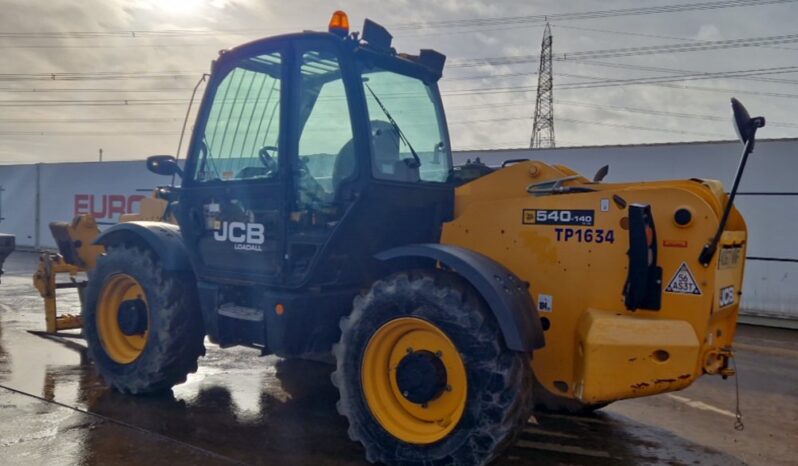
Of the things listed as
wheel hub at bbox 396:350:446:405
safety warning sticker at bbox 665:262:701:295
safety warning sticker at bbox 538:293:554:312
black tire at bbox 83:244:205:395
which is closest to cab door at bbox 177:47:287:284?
black tire at bbox 83:244:205:395

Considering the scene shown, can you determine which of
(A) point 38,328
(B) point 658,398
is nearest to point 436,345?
(B) point 658,398

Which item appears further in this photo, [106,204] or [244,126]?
[106,204]

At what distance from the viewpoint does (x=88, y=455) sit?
4.05 meters

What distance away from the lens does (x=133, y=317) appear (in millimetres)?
5387

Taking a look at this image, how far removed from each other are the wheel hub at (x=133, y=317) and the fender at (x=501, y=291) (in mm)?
2617

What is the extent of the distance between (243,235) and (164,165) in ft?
3.20

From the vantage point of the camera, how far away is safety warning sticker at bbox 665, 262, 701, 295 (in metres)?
3.62

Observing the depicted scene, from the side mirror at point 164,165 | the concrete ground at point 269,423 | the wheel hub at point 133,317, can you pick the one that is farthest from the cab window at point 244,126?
the concrete ground at point 269,423

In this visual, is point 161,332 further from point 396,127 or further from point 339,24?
point 339,24

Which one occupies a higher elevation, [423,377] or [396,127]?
[396,127]

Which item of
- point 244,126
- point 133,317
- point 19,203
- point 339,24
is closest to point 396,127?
point 339,24

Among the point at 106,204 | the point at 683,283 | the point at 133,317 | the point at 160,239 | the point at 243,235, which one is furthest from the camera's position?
the point at 106,204

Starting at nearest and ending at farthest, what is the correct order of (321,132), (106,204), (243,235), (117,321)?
1. (321,132)
2. (243,235)
3. (117,321)
4. (106,204)

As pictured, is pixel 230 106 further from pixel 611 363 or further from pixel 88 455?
pixel 611 363
